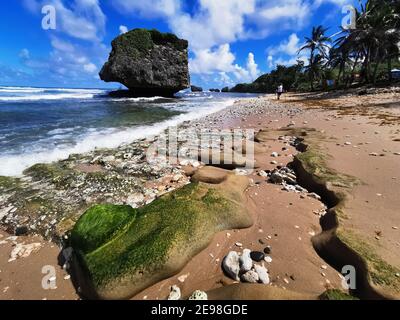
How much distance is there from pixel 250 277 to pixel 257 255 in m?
0.36

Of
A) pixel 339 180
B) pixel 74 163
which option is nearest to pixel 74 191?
pixel 74 163

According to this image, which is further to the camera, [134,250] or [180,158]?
[180,158]

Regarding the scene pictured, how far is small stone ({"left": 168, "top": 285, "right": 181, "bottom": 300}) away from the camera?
2420mm

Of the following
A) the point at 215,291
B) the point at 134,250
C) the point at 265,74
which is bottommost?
the point at 215,291

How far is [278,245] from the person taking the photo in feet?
9.89

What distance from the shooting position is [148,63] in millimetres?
43469

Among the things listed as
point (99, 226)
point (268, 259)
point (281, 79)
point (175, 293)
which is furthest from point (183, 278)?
point (281, 79)

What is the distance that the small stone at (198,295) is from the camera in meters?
2.31

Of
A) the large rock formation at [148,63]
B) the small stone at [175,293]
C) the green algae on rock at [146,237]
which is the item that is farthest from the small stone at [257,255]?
the large rock formation at [148,63]

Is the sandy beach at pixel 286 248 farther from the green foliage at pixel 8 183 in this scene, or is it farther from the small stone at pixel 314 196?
the green foliage at pixel 8 183

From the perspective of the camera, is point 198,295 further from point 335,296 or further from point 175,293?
point 335,296

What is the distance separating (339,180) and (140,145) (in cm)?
565
